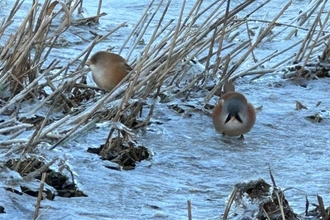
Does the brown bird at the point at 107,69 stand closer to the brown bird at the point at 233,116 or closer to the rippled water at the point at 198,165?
the rippled water at the point at 198,165

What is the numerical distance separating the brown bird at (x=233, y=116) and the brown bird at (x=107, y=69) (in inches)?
28.7

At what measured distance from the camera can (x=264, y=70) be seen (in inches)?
265

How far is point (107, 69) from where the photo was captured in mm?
5945

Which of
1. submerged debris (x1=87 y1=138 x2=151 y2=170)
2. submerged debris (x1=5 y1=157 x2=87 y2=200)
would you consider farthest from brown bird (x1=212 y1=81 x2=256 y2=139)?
submerged debris (x1=5 y1=157 x2=87 y2=200)

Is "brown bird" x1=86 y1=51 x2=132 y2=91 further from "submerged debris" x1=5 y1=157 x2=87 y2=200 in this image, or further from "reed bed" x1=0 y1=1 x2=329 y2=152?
"submerged debris" x1=5 y1=157 x2=87 y2=200

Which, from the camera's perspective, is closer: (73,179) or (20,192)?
(20,192)

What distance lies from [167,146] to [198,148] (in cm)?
19

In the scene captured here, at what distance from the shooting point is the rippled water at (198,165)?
401 centimetres

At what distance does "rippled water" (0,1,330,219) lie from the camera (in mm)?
4008

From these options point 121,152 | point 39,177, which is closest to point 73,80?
point 121,152

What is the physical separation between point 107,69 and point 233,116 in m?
0.95

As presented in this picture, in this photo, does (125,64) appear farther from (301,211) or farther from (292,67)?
(301,211)

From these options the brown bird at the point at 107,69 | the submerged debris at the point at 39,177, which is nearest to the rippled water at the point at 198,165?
the submerged debris at the point at 39,177

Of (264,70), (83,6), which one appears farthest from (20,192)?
(83,6)
